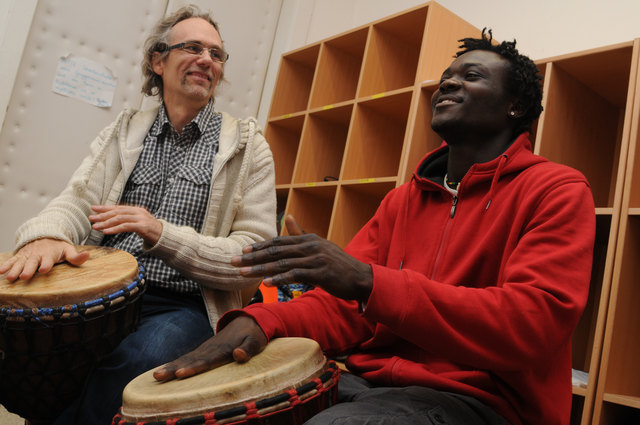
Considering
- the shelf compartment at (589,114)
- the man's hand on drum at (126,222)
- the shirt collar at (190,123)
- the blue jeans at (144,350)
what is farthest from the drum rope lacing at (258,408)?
the shelf compartment at (589,114)

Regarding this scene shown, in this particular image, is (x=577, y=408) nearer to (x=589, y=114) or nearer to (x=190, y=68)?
(x=589, y=114)

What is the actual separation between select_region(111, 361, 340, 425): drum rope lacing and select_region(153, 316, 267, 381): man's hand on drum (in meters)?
0.12

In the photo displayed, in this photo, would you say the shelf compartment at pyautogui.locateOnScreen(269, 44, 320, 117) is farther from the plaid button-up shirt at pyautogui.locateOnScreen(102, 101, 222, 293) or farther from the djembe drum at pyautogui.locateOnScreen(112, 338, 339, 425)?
the djembe drum at pyautogui.locateOnScreen(112, 338, 339, 425)

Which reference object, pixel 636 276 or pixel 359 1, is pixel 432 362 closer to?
pixel 636 276

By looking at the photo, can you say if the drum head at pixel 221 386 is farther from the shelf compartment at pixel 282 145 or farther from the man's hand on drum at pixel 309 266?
the shelf compartment at pixel 282 145

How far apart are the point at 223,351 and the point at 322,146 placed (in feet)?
8.19

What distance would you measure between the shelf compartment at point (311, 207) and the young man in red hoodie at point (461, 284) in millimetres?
1799

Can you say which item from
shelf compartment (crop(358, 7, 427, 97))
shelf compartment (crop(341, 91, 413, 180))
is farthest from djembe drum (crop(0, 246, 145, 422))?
shelf compartment (crop(358, 7, 427, 97))

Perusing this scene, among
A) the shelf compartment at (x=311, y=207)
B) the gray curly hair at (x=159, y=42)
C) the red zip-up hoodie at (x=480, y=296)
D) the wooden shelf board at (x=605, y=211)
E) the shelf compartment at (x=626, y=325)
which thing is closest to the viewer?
the red zip-up hoodie at (x=480, y=296)

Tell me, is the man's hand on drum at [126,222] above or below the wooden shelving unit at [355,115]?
below

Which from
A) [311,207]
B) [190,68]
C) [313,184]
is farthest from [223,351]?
[311,207]

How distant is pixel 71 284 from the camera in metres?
1.33

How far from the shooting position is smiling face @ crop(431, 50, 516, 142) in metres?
1.48

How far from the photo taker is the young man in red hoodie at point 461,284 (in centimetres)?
102
